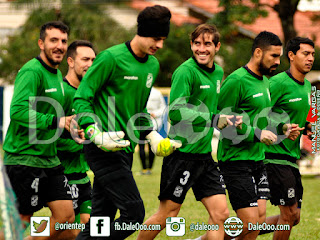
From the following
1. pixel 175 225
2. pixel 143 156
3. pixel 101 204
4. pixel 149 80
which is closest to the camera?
pixel 101 204

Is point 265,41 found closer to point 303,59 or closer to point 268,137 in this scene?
point 303,59

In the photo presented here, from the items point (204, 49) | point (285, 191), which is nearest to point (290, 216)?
point (285, 191)

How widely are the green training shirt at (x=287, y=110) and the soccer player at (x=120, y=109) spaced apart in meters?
2.26

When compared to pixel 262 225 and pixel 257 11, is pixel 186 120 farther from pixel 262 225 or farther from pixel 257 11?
pixel 257 11

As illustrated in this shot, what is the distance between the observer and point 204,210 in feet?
35.3

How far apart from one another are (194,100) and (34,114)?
157cm

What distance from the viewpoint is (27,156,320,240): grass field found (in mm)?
8672

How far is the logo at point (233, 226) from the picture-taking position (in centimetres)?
671

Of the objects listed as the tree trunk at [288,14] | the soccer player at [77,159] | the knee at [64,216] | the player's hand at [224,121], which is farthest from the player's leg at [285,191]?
the tree trunk at [288,14]

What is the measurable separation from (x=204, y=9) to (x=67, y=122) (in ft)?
92.3

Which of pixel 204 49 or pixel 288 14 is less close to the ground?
pixel 288 14

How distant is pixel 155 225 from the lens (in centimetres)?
652

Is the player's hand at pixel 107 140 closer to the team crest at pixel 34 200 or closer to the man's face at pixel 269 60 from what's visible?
the team crest at pixel 34 200

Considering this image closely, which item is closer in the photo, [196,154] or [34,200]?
[34,200]
